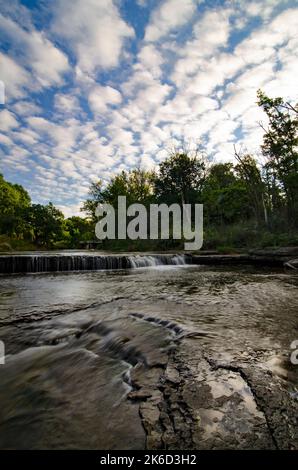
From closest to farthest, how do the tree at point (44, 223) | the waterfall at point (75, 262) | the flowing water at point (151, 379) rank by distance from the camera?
the flowing water at point (151, 379) < the waterfall at point (75, 262) < the tree at point (44, 223)

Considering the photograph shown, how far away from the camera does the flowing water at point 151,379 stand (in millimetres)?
1365

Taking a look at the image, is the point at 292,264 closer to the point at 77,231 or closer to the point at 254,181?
the point at 254,181

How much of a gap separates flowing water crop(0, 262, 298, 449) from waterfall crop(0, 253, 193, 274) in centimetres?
804

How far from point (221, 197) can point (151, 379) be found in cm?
2535

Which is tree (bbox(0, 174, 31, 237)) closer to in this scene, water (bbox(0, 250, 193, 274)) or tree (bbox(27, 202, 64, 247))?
tree (bbox(27, 202, 64, 247))

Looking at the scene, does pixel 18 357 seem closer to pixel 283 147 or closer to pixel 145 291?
pixel 145 291

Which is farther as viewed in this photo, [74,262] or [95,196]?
[95,196]

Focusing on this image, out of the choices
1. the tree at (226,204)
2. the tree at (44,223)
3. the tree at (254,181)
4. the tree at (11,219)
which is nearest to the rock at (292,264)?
the tree at (254,181)

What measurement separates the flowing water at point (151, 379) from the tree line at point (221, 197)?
14.0 meters

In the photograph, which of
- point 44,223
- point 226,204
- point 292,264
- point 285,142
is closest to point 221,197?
point 226,204

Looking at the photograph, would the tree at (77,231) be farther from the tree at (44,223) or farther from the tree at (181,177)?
the tree at (181,177)

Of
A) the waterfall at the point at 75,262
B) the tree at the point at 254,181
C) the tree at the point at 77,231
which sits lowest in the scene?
the waterfall at the point at 75,262

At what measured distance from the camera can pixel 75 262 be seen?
12.2 metres
